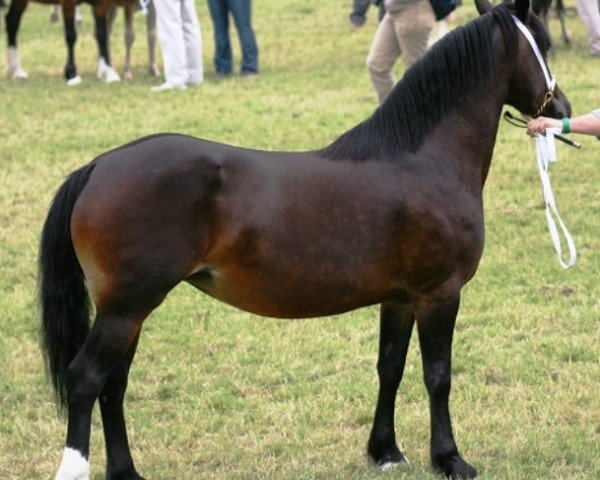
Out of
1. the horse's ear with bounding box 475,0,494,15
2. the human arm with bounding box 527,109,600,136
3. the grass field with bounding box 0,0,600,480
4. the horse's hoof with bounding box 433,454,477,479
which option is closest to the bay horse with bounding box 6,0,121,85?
the grass field with bounding box 0,0,600,480

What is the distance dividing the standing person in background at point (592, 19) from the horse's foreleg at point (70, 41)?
21.2 feet

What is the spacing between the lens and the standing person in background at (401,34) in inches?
437

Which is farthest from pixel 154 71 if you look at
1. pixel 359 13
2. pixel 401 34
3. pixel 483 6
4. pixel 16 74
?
pixel 483 6

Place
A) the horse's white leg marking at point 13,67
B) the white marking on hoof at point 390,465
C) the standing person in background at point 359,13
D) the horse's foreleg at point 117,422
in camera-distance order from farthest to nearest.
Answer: the standing person in background at point 359,13 → the horse's white leg marking at point 13,67 → the white marking on hoof at point 390,465 → the horse's foreleg at point 117,422

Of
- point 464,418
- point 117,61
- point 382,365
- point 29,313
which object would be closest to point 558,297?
point 464,418

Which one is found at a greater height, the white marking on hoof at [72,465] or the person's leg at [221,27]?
the white marking on hoof at [72,465]

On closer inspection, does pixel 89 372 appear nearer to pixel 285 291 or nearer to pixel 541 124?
pixel 285 291

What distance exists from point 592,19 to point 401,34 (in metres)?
4.94

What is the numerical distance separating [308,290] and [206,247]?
462 mm

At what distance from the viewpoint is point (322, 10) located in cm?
2120

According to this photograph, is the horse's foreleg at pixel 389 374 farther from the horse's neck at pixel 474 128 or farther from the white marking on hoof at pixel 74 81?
the white marking on hoof at pixel 74 81

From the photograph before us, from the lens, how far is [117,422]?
A: 5051 millimetres

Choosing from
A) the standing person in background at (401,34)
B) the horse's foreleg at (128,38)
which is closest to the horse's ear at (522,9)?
the standing person in background at (401,34)

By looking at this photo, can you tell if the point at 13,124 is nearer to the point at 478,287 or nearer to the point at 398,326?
the point at 478,287
